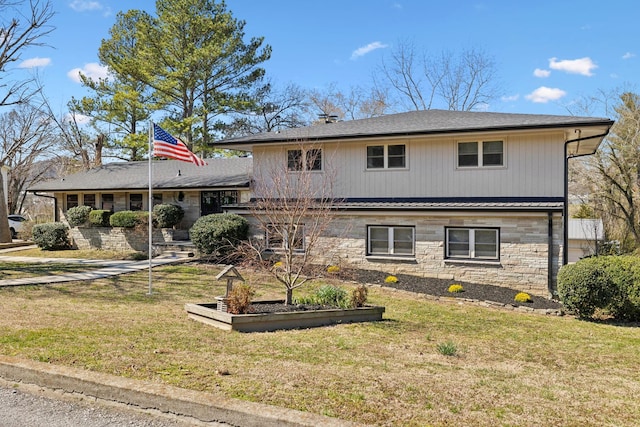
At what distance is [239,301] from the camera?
308 inches

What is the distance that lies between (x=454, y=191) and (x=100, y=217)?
15.4 metres

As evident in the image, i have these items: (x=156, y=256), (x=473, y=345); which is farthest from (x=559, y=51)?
(x=473, y=345)

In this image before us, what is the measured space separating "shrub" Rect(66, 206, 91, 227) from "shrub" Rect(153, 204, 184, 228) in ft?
13.6

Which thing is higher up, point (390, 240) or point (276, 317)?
point (390, 240)

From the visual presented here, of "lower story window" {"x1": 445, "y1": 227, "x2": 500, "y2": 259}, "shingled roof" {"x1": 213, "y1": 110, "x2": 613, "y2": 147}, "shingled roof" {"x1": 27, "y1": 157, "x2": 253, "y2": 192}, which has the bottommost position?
"lower story window" {"x1": 445, "y1": 227, "x2": 500, "y2": 259}

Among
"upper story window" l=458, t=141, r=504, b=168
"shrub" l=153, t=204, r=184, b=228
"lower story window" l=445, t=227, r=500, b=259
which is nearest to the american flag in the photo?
"lower story window" l=445, t=227, r=500, b=259

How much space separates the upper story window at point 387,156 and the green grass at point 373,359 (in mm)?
7049

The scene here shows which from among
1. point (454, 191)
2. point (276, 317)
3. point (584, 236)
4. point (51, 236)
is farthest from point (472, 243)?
point (51, 236)

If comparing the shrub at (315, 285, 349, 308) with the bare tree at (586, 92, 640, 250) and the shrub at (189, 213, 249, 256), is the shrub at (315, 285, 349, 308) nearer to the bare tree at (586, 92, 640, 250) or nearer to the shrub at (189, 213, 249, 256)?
the shrub at (189, 213, 249, 256)

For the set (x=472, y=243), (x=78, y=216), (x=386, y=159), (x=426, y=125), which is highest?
(x=426, y=125)

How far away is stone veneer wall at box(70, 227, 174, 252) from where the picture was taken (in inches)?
826

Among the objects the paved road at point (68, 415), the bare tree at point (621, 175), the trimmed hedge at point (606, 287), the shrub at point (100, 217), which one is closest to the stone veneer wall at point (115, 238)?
the shrub at point (100, 217)

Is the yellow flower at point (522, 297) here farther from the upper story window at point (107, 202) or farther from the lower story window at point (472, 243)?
the upper story window at point (107, 202)

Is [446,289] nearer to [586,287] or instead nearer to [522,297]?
[522,297]
